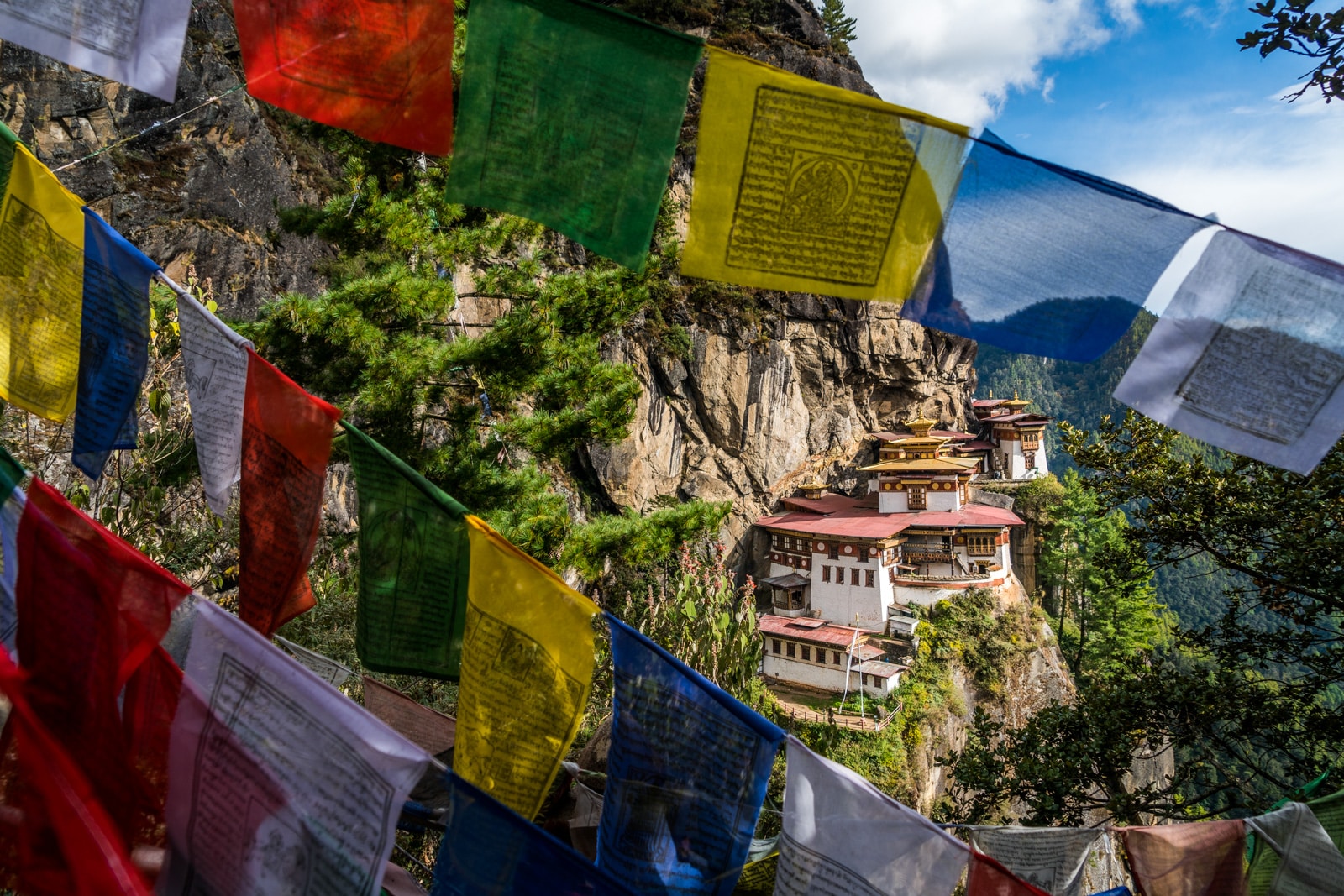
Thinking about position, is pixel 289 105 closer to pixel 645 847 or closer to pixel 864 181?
pixel 864 181

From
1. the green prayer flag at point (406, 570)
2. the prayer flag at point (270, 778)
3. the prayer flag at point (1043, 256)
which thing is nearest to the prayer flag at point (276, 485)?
the green prayer flag at point (406, 570)

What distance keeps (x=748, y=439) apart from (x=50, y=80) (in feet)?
68.1

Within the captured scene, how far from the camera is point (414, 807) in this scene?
107 inches

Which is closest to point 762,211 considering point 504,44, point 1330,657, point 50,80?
point 504,44

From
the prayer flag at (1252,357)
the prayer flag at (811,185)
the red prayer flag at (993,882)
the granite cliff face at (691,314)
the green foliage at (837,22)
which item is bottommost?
the red prayer flag at (993,882)

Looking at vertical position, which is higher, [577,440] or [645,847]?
[577,440]

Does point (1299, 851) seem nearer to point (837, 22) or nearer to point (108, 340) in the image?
point (108, 340)

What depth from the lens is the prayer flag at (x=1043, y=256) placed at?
2.32 metres

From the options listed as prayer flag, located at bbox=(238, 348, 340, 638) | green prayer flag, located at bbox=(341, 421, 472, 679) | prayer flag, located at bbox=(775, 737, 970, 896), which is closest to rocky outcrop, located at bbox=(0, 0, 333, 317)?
prayer flag, located at bbox=(238, 348, 340, 638)

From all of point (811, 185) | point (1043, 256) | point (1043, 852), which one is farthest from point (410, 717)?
point (1043, 256)

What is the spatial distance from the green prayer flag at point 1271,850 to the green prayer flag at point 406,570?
11.3ft

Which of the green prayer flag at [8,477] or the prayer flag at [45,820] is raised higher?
the green prayer flag at [8,477]

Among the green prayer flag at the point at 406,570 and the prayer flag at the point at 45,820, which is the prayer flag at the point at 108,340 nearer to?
the green prayer flag at the point at 406,570

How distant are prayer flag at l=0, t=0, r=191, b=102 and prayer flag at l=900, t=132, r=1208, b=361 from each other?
7.92ft
